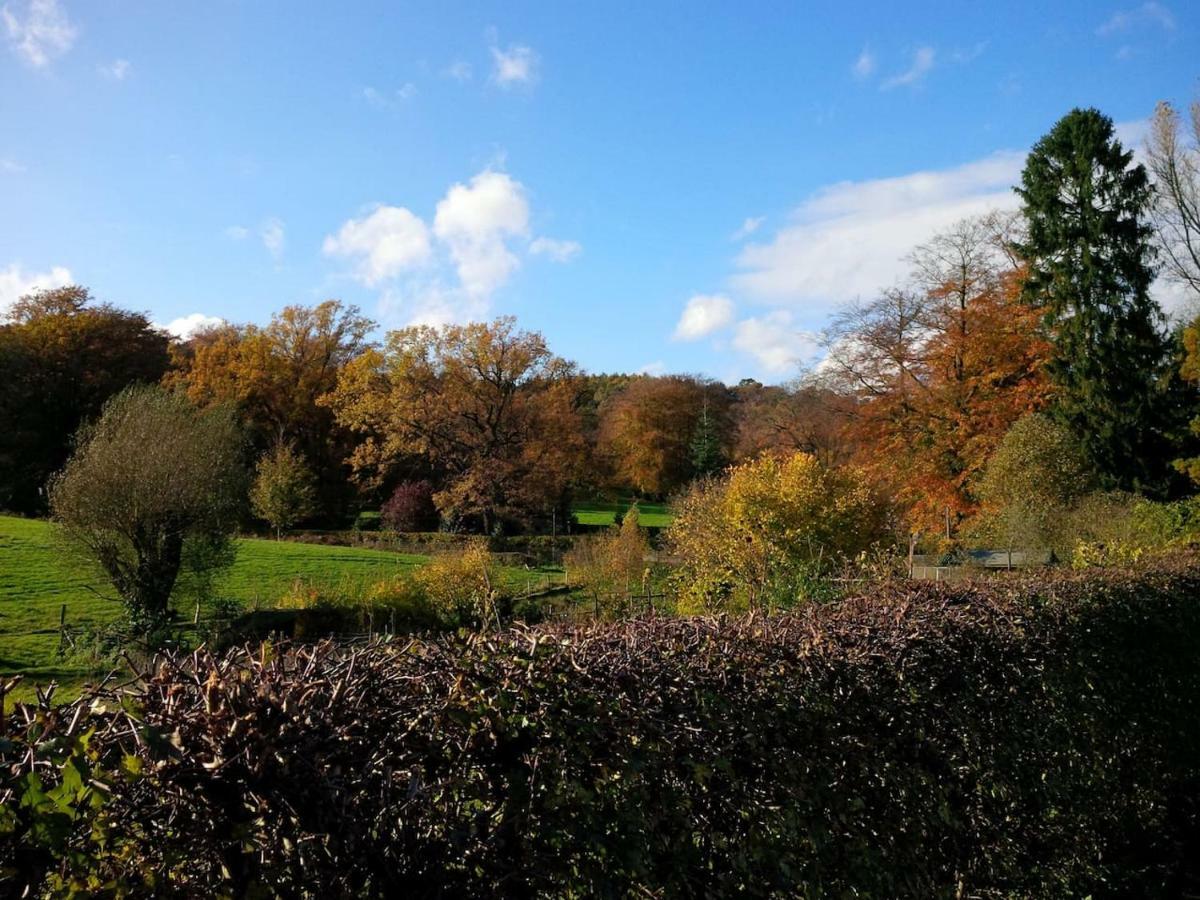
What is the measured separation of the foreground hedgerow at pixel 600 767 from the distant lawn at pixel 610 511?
43157 mm

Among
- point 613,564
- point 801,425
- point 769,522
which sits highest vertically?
point 801,425

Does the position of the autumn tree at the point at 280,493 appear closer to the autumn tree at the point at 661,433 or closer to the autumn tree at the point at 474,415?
the autumn tree at the point at 474,415

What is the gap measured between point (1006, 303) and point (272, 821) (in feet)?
102

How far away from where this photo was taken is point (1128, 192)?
26328 millimetres

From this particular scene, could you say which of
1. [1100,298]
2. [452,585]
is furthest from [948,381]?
[452,585]

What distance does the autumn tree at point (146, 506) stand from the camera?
16797 mm

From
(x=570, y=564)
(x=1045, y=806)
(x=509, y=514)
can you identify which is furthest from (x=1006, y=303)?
(x=1045, y=806)

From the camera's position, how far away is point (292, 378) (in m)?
44.4

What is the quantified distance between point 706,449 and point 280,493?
89.1ft

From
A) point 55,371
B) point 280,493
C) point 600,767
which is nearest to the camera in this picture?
point 600,767

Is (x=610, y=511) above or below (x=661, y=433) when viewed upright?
below

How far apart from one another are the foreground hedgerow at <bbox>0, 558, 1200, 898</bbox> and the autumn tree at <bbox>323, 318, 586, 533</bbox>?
3444cm

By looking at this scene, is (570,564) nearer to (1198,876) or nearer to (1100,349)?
(1100,349)

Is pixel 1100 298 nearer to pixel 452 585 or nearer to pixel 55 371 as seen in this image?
pixel 452 585
